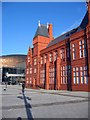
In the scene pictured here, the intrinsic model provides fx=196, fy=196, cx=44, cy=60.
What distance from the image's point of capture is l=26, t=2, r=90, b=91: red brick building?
3488cm

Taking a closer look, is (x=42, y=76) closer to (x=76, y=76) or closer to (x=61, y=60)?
(x=61, y=60)

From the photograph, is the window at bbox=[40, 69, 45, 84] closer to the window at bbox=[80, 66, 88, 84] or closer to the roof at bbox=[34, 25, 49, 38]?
the roof at bbox=[34, 25, 49, 38]

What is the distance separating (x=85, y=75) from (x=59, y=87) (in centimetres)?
980

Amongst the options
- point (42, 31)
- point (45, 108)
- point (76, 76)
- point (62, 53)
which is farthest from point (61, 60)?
point (45, 108)

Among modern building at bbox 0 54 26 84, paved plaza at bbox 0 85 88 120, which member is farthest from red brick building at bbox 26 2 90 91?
modern building at bbox 0 54 26 84

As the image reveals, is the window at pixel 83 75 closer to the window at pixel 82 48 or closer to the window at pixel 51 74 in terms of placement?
the window at pixel 82 48

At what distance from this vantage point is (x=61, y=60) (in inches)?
1693

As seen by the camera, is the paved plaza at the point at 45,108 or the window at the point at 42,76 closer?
the paved plaza at the point at 45,108

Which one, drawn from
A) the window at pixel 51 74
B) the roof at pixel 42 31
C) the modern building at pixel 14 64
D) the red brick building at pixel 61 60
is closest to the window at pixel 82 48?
the red brick building at pixel 61 60

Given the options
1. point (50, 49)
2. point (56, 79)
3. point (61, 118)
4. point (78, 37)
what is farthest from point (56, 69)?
point (61, 118)

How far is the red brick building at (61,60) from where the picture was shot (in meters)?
34.9

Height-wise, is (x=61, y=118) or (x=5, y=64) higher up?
(x=5, y=64)

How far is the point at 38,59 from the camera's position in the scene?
180 ft

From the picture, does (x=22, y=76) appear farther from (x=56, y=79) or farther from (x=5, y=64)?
Result: (x=56, y=79)
